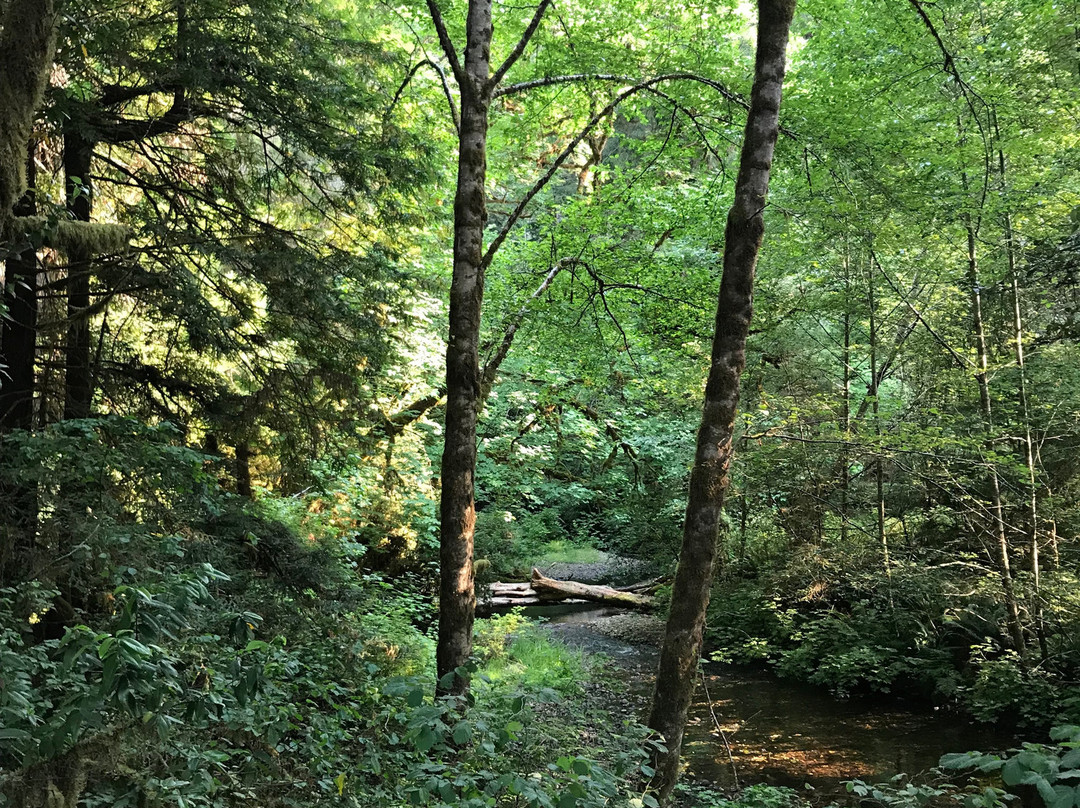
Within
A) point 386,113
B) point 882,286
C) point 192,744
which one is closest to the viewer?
point 192,744

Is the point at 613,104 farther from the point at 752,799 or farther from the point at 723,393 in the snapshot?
the point at 752,799

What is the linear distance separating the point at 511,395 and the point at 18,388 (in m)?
7.31

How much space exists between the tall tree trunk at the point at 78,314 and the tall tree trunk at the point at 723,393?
4.58 m

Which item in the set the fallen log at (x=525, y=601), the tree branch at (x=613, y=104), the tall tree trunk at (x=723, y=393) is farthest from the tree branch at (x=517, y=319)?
the fallen log at (x=525, y=601)

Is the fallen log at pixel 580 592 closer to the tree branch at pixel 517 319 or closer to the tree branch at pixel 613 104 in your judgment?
the tree branch at pixel 517 319

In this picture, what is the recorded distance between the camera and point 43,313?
5867 millimetres

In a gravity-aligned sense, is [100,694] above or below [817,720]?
above

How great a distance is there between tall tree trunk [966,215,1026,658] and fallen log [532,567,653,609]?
7.97m

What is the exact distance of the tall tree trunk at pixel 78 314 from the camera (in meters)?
5.18

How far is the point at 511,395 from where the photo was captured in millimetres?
11547

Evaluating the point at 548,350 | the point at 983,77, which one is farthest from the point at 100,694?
the point at 983,77

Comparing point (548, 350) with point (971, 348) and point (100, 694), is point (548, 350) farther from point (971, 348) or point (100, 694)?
point (100, 694)

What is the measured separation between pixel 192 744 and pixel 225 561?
5.05 ft

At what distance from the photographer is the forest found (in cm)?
360
